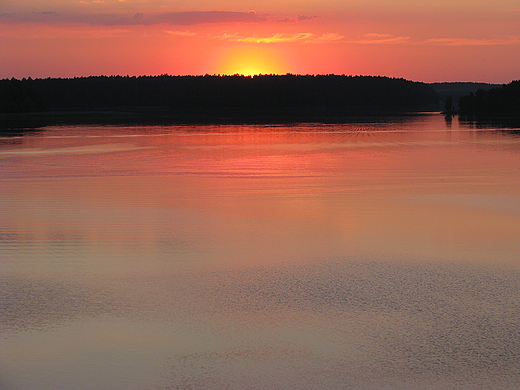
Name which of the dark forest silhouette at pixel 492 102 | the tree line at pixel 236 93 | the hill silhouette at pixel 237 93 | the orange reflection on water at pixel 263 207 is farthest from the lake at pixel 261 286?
the hill silhouette at pixel 237 93

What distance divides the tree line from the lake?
127 meters

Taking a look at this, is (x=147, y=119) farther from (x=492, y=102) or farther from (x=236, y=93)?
(x=236, y=93)

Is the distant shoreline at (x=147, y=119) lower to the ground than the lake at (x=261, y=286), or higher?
higher

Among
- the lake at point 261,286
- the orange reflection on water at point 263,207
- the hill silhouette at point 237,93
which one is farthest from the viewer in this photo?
the hill silhouette at point 237,93

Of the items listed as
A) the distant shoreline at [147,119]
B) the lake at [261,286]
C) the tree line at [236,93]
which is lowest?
the lake at [261,286]

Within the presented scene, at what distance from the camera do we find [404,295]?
6832 millimetres

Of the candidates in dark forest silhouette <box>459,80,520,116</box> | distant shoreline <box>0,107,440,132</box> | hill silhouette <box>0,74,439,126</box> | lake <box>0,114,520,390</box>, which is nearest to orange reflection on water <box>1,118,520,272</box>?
lake <box>0,114,520,390</box>

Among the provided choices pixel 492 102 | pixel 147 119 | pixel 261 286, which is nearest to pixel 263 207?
pixel 261 286

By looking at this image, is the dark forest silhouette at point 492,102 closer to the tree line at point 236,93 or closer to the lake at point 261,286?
the tree line at point 236,93

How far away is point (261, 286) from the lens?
723 cm

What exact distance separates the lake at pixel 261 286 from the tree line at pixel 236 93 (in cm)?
12691

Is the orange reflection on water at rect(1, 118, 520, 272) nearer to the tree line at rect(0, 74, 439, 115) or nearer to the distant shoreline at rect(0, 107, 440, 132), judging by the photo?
the distant shoreline at rect(0, 107, 440, 132)

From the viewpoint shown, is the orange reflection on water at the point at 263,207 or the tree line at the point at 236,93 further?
the tree line at the point at 236,93

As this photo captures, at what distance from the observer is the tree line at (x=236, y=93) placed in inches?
5822
